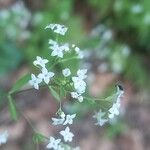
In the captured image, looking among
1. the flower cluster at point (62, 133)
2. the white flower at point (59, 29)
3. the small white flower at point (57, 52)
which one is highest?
the white flower at point (59, 29)

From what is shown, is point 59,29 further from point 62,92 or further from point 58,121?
point 58,121

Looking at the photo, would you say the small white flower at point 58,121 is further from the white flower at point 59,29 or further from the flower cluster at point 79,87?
the white flower at point 59,29

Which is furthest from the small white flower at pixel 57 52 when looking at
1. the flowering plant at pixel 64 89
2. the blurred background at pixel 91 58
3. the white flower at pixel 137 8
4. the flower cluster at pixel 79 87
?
the white flower at pixel 137 8

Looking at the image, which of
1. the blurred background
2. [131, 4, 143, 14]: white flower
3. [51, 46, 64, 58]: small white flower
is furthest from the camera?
[131, 4, 143, 14]: white flower

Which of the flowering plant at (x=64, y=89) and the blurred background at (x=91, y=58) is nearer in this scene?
the flowering plant at (x=64, y=89)

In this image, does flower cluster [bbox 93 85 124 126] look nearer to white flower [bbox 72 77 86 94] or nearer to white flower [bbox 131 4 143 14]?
white flower [bbox 72 77 86 94]

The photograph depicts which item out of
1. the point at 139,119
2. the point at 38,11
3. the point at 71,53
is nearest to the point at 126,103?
the point at 139,119

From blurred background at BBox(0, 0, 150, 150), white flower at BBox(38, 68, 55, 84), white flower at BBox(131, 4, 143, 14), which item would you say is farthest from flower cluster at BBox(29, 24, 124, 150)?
white flower at BBox(131, 4, 143, 14)
